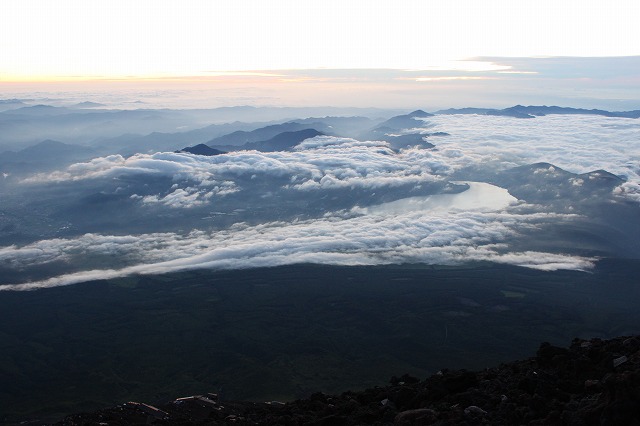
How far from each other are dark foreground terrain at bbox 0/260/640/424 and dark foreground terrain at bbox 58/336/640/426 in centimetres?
798

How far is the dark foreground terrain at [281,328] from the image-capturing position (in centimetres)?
7106

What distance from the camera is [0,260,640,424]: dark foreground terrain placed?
7106cm

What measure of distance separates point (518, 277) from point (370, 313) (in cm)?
3279

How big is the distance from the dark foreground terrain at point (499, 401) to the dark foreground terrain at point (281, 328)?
7.98 m

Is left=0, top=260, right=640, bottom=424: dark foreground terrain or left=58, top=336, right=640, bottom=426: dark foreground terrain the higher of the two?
left=58, top=336, right=640, bottom=426: dark foreground terrain

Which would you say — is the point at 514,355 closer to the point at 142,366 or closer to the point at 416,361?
the point at 416,361

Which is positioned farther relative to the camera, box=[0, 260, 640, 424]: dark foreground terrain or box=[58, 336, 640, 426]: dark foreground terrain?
box=[0, 260, 640, 424]: dark foreground terrain

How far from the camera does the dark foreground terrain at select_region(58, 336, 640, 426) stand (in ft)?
63.1

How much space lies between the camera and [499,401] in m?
23.2

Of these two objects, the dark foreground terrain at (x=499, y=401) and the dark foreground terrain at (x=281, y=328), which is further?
the dark foreground terrain at (x=281, y=328)

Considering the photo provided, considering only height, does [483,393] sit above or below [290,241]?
above

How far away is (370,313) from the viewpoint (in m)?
94.0

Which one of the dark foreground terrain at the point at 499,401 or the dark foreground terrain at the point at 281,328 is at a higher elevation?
the dark foreground terrain at the point at 499,401

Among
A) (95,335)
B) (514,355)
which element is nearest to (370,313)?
(514,355)
